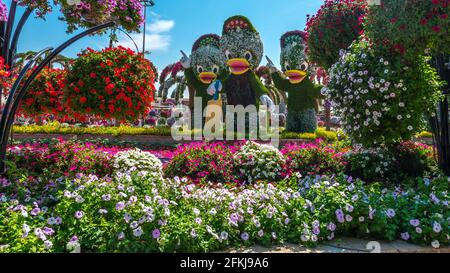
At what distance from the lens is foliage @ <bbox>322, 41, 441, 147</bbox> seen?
19.6ft

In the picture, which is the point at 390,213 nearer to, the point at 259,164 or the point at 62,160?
the point at 259,164

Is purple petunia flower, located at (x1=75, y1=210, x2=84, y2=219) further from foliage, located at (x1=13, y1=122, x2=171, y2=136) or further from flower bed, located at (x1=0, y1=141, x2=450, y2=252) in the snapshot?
foliage, located at (x1=13, y1=122, x2=171, y2=136)

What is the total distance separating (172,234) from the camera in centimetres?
316

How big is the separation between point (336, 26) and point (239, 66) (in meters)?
4.96

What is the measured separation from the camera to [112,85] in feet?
21.4

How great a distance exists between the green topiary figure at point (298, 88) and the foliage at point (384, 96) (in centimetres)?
728

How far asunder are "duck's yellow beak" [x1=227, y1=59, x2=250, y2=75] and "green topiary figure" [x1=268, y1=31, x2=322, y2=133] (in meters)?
2.04

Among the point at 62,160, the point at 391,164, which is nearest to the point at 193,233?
the point at 62,160

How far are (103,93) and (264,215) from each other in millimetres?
4175

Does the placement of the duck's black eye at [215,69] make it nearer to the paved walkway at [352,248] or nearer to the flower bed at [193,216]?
the flower bed at [193,216]

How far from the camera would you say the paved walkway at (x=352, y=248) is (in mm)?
3287

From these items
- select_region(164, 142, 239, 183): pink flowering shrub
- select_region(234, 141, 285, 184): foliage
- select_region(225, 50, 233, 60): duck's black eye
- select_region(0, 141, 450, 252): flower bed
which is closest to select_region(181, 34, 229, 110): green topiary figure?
select_region(225, 50, 233, 60): duck's black eye
